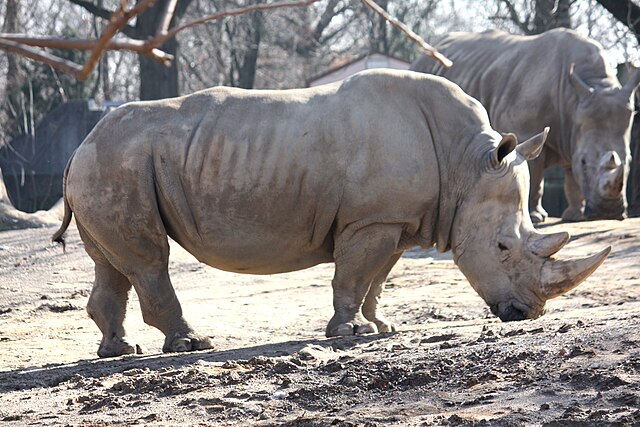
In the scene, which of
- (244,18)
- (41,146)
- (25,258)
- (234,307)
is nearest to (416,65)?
(25,258)

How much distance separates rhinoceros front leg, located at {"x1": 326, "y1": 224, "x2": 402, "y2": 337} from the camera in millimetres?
7148

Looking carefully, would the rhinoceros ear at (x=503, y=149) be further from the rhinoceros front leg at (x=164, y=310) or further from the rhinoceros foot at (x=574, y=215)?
the rhinoceros foot at (x=574, y=215)

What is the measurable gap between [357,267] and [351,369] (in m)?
1.73

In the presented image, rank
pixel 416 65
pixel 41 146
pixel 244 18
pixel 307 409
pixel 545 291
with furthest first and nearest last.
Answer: pixel 244 18
pixel 41 146
pixel 416 65
pixel 545 291
pixel 307 409

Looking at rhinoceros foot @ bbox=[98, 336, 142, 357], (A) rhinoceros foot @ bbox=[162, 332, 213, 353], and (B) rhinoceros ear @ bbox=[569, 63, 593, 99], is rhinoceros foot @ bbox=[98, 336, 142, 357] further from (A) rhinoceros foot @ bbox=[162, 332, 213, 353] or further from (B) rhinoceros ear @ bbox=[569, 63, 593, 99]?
(B) rhinoceros ear @ bbox=[569, 63, 593, 99]

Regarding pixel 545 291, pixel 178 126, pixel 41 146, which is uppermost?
pixel 178 126

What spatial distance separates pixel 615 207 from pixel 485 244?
18.2ft

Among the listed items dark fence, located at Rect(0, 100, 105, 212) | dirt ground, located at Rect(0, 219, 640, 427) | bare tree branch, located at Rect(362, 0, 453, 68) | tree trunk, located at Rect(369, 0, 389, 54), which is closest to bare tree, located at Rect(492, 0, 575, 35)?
tree trunk, located at Rect(369, 0, 389, 54)

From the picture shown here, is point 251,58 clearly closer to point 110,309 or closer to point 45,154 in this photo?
point 45,154

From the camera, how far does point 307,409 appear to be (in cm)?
497

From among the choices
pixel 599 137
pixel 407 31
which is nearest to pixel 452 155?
pixel 407 31

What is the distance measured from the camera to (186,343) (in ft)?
23.4

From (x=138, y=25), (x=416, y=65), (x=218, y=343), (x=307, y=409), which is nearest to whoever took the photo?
(x=307, y=409)

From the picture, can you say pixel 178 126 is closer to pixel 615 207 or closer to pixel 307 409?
pixel 307 409
